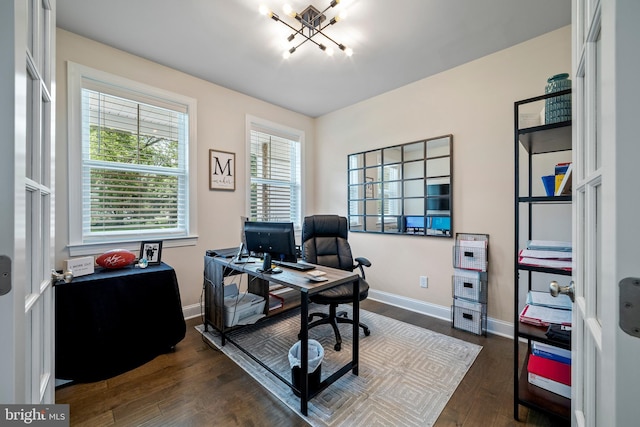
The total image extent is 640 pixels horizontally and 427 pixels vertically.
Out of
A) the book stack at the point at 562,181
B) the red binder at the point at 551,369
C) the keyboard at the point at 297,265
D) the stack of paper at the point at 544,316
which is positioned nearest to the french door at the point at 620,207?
the book stack at the point at 562,181

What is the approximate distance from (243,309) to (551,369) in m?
2.24

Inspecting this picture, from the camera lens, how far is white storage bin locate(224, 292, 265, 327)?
91.4 inches

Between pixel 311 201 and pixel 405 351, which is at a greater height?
pixel 311 201

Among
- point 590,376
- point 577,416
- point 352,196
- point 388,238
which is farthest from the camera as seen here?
point 352,196

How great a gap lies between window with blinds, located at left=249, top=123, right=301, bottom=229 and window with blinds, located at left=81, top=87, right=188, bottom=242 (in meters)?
0.91

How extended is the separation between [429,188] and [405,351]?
5.60 ft

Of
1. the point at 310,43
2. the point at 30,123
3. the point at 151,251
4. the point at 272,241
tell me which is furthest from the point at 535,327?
the point at 151,251

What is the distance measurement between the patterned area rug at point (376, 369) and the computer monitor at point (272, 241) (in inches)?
32.9

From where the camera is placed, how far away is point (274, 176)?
12.5ft

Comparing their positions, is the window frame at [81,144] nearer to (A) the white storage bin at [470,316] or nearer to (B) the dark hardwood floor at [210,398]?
(B) the dark hardwood floor at [210,398]

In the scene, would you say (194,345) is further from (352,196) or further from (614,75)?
(614,75)

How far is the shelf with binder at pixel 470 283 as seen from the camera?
2.50 meters

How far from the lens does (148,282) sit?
6.98ft

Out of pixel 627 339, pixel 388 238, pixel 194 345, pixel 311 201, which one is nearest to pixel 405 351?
pixel 388 238
